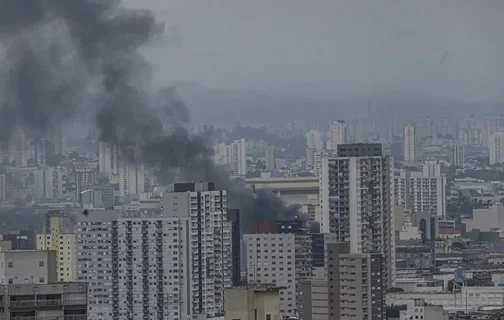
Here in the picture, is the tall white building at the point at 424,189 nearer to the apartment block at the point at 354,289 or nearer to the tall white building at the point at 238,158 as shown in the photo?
the tall white building at the point at 238,158

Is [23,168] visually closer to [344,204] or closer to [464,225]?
[344,204]

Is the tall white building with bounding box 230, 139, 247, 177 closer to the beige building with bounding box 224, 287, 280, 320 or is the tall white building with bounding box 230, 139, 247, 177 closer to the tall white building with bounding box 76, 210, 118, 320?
the tall white building with bounding box 76, 210, 118, 320

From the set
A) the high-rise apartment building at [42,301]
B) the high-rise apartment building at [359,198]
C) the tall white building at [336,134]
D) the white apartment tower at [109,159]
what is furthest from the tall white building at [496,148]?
the high-rise apartment building at [42,301]

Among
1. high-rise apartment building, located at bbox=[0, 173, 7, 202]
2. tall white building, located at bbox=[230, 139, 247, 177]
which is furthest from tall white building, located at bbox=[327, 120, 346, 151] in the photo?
high-rise apartment building, located at bbox=[0, 173, 7, 202]

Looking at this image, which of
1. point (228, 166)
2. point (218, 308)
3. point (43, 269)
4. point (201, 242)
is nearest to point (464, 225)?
point (228, 166)

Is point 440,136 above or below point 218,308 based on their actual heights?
above

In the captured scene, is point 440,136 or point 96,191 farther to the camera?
point 440,136

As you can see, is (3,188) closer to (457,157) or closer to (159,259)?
(159,259)

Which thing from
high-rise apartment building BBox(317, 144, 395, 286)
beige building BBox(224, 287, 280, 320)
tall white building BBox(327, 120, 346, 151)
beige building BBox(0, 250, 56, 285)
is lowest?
beige building BBox(224, 287, 280, 320)
